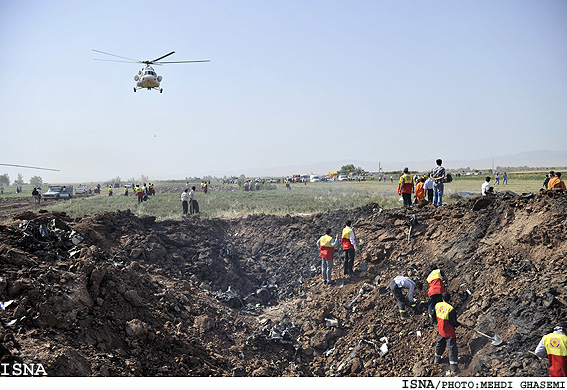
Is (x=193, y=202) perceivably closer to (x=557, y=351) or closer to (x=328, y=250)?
(x=328, y=250)

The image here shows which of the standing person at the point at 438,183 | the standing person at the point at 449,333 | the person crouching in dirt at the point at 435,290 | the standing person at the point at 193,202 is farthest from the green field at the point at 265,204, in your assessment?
the standing person at the point at 449,333

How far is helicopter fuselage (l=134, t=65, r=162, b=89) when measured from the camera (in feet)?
76.2

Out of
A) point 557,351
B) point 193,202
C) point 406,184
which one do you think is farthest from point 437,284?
point 193,202

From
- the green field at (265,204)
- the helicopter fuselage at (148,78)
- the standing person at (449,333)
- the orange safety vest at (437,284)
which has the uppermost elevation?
the helicopter fuselage at (148,78)

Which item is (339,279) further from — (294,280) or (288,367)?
(288,367)

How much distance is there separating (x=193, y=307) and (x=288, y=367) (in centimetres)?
289

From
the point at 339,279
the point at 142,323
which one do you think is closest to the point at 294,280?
the point at 339,279

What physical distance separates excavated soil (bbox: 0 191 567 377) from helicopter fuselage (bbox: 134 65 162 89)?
11284mm

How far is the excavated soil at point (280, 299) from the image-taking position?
6.78 metres

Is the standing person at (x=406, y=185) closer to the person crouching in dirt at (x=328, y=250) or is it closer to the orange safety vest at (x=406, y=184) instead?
the orange safety vest at (x=406, y=184)

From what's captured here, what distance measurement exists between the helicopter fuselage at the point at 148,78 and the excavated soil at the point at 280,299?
11.3m

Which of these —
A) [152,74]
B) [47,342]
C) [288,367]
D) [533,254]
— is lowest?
[288,367]

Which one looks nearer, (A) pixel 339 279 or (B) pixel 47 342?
(B) pixel 47 342

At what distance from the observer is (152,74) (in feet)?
76.4
